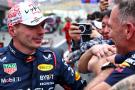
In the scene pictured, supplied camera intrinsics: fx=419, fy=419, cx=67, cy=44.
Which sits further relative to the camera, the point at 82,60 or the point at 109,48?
the point at 82,60

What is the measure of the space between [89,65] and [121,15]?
799mm

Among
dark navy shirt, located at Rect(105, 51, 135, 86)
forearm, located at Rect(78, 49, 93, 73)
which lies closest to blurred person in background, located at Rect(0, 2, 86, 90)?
forearm, located at Rect(78, 49, 93, 73)

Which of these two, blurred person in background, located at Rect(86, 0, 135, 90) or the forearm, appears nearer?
blurred person in background, located at Rect(86, 0, 135, 90)

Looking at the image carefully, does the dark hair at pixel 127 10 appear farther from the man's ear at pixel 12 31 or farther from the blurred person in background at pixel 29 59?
the man's ear at pixel 12 31

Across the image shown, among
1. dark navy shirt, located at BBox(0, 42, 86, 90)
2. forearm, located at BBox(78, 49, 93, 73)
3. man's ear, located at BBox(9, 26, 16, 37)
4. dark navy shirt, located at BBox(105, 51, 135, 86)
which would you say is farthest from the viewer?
man's ear, located at BBox(9, 26, 16, 37)

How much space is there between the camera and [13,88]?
3.00 meters

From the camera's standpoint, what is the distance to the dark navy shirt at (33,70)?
3.03 meters

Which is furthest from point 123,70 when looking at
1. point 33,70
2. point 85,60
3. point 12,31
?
point 12,31

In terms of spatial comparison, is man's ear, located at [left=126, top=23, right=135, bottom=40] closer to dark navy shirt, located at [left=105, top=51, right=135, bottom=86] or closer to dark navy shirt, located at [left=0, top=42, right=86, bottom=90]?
dark navy shirt, located at [left=105, top=51, right=135, bottom=86]

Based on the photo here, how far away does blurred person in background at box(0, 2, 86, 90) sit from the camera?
3.04 meters

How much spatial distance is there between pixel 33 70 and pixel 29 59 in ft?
0.30

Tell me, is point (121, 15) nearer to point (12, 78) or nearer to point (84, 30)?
point (12, 78)

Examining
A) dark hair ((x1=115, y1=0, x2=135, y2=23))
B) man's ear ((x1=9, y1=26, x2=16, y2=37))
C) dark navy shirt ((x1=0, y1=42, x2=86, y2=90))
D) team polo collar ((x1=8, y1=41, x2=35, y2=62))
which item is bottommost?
dark navy shirt ((x1=0, y1=42, x2=86, y2=90))

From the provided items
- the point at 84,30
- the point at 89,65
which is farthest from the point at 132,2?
the point at 84,30
